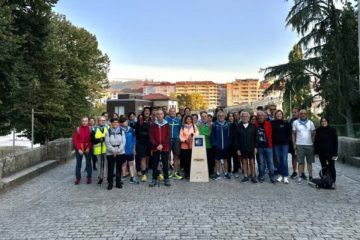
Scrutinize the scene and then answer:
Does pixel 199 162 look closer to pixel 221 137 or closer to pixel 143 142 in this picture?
pixel 221 137

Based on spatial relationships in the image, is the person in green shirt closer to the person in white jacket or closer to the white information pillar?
the white information pillar

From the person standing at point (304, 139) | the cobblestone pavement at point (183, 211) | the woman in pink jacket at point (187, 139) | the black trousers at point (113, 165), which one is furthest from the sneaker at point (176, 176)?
the person standing at point (304, 139)

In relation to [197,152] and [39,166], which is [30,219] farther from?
[39,166]

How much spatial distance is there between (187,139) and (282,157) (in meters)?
2.66

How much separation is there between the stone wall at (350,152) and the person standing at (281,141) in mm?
4506

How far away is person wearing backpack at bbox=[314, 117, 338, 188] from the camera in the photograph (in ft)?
33.9

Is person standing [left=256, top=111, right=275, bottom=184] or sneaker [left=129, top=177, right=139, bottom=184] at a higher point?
person standing [left=256, top=111, right=275, bottom=184]

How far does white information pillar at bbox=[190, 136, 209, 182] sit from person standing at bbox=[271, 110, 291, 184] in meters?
1.94

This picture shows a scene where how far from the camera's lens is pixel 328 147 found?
10.4m

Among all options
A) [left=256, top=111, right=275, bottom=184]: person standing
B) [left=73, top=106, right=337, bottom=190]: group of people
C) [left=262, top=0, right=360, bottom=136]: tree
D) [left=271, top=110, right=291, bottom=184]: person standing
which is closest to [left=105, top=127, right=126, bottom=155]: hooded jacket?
[left=73, top=106, right=337, bottom=190]: group of people

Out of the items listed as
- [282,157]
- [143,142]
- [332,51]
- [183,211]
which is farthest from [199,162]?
[332,51]

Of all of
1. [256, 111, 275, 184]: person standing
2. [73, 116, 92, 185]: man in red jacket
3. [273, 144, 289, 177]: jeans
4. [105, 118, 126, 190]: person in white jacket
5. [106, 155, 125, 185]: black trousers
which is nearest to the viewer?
[106, 155, 125, 185]: black trousers

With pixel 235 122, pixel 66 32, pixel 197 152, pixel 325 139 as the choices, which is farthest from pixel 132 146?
pixel 66 32

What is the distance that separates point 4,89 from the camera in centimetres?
1470
